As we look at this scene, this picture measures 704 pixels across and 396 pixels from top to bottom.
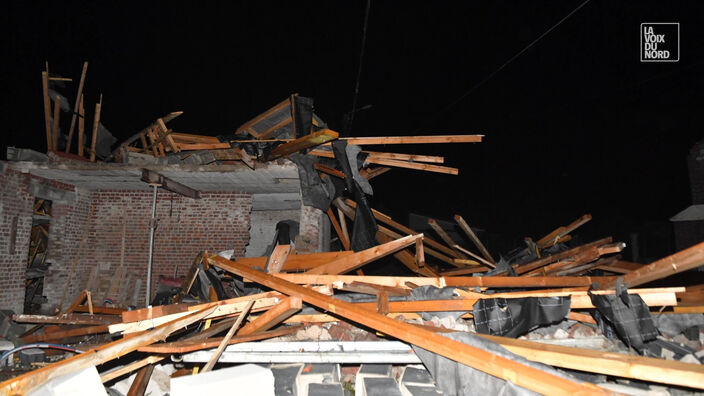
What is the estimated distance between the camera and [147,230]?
27.7ft

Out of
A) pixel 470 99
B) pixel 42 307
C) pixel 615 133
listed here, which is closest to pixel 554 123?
pixel 615 133

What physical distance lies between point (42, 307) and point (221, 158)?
18.1ft

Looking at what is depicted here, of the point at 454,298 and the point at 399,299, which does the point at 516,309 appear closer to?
the point at 454,298

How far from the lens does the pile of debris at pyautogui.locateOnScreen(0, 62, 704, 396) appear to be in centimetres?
249

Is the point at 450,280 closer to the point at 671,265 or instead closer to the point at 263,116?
the point at 671,265

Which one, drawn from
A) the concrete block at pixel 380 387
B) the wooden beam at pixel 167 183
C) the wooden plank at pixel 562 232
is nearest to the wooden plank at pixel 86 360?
the concrete block at pixel 380 387

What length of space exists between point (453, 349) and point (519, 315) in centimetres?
130

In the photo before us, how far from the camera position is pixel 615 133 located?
34.7ft

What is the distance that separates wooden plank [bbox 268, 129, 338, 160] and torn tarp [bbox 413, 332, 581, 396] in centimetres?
341

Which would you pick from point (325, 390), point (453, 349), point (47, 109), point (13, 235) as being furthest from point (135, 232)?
point (453, 349)

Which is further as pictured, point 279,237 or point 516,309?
point 279,237

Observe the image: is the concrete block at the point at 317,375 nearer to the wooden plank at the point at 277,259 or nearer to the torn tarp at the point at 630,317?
the wooden plank at the point at 277,259

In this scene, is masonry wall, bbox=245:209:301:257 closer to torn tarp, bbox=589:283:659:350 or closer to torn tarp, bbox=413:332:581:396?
torn tarp, bbox=413:332:581:396

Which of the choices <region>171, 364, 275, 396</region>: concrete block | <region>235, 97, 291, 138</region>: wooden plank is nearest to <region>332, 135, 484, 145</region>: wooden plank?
<region>235, 97, 291, 138</region>: wooden plank
